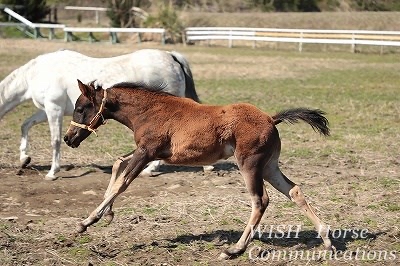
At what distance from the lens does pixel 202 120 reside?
6.38m

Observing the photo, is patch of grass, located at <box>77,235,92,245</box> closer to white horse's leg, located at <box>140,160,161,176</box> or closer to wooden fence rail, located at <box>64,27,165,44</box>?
white horse's leg, located at <box>140,160,161,176</box>

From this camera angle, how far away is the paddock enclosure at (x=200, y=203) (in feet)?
20.2

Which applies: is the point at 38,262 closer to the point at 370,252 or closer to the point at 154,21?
the point at 370,252

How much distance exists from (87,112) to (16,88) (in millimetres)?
3496

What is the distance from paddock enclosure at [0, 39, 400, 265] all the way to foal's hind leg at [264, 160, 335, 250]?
0.19 m

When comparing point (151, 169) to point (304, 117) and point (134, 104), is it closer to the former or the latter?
point (134, 104)

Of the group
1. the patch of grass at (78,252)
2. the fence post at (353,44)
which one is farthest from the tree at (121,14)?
the patch of grass at (78,252)

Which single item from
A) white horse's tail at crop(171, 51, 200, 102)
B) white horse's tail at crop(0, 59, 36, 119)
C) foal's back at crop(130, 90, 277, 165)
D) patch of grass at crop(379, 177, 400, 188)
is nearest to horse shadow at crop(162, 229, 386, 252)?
foal's back at crop(130, 90, 277, 165)

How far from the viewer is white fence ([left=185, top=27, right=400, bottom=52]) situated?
32938 millimetres

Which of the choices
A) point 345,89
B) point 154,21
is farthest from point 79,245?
point 154,21

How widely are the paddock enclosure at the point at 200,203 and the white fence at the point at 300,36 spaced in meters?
18.4

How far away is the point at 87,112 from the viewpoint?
681 cm

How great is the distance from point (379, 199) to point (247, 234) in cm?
244

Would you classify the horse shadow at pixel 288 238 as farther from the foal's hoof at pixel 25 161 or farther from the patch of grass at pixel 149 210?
the foal's hoof at pixel 25 161
